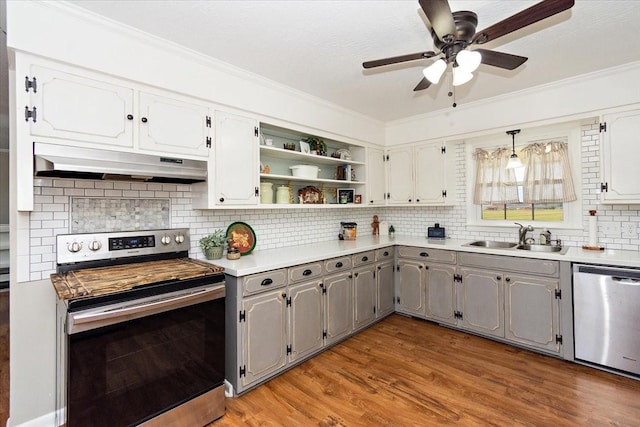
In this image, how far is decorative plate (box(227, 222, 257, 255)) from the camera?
2.83 meters

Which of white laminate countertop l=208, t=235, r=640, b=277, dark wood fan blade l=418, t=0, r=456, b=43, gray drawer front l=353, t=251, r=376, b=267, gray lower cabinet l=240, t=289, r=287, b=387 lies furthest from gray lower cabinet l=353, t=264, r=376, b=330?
dark wood fan blade l=418, t=0, r=456, b=43

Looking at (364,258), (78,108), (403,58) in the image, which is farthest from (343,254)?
(78,108)

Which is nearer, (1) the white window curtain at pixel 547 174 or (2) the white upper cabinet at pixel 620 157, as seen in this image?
(2) the white upper cabinet at pixel 620 157

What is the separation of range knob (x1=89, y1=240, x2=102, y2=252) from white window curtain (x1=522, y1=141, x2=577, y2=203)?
4.08m

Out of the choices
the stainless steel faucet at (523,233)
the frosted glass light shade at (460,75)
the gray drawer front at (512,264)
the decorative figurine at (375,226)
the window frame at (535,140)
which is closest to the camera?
the frosted glass light shade at (460,75)

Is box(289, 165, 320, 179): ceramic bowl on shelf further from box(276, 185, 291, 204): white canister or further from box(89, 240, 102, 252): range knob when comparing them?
box(89, 240, 102, 252): range knob

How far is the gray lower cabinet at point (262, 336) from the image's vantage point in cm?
224

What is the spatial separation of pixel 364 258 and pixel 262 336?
143 cm

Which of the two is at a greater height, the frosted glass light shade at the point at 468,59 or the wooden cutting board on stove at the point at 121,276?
the frosted glass light shade at the point at 468,59

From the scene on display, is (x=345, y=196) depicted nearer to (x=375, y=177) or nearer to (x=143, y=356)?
(x=375, y=177)

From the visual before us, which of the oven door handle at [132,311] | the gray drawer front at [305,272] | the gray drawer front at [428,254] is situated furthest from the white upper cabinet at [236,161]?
the gray drawer front at [428,254]

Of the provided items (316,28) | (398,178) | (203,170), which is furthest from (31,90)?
(398,178)

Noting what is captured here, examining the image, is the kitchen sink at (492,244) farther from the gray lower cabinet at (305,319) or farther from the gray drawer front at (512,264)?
the gray lower cabinet at (305,319)

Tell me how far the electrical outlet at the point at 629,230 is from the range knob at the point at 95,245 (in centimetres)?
444
